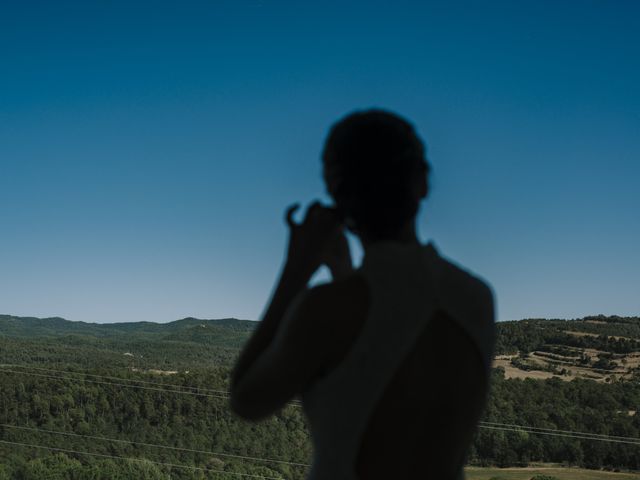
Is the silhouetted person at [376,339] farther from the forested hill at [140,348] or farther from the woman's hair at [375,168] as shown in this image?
the forested hill at [140,348]

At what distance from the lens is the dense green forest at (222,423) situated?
60.3 feet

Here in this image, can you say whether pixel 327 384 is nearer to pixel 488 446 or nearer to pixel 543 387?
pixel 488 446

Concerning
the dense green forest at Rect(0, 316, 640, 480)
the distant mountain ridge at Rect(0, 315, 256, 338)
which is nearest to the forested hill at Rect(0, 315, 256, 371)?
the distant mountain ridge at Rect(0, 315, 256, 338)

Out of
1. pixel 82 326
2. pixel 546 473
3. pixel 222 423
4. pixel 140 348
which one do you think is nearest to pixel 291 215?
pixel 546 473

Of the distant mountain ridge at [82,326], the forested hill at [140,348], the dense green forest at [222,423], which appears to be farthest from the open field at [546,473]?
the distant mountain ridge at [82,326]

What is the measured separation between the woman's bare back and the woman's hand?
0.09 m

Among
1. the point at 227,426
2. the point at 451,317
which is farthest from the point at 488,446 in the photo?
the point at 451,317

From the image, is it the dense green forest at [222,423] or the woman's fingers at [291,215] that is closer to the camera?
the woman's fingers at [291,215]

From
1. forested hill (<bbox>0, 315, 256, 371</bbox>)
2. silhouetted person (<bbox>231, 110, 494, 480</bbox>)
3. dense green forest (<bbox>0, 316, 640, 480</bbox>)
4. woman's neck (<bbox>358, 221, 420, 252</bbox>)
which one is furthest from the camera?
forested hill (<bbox>0, 315, 256, 371</bbox>)

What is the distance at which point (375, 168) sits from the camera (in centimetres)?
79

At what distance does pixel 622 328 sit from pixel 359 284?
32369 mm

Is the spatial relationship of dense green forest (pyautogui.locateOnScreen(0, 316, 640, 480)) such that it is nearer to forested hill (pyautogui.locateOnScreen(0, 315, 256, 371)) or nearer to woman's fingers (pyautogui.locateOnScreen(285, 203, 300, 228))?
forested hill (pyautogui.locateOnScreen(0, 315, 256, 371))

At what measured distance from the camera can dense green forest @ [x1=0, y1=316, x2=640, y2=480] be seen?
723 inches

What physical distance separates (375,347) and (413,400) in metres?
0.07
